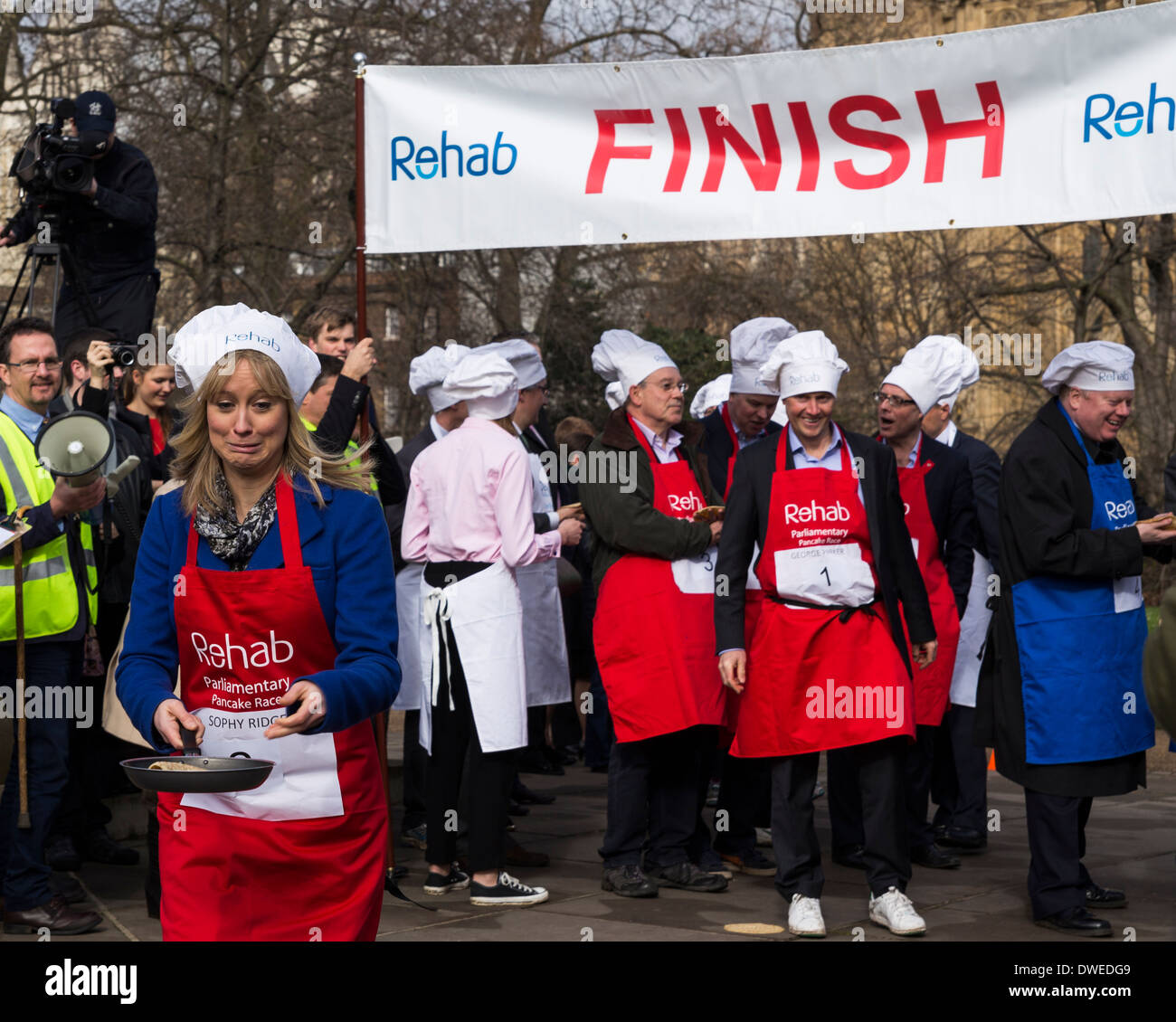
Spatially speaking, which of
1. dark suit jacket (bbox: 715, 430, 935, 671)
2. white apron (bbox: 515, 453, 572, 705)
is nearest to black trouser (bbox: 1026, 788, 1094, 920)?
dark suit jacket (bbox: 715, 430, 935, 671)

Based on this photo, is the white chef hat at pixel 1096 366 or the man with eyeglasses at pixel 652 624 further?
the man with eyeglasses at pixel 652 624

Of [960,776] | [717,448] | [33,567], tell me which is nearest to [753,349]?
[717,448]

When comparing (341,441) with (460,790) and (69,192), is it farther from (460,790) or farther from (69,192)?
(69,192)

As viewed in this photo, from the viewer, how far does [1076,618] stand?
19.4 feet

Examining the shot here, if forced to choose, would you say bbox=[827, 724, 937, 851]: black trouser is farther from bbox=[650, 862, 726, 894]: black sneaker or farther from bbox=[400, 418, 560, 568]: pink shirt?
bbox=[400, 418, 560, 568]: pink shirt

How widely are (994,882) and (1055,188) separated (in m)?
2.66

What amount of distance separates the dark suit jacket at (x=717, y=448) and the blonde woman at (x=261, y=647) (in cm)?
390

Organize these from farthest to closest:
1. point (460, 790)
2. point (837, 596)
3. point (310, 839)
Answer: point (460, 790) < point (837, 596) < point (310, 839)

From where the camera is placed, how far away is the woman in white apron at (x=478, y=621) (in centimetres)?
623

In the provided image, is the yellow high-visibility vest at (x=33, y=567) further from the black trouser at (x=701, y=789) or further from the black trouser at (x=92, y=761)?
the black trouser at (x=701, y=789)

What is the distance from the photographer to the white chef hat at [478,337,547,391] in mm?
7602

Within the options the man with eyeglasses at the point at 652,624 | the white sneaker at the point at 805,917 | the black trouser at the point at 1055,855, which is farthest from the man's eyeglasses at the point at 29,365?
the black trouser at the point at 1055,855

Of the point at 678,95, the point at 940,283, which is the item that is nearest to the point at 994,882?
the point at 678,95

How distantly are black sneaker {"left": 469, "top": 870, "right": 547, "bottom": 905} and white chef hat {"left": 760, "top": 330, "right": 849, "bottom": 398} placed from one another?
2.01m
